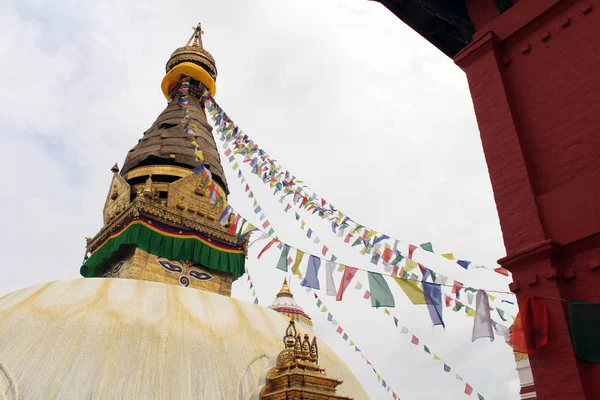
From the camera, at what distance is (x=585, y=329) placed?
359 cm

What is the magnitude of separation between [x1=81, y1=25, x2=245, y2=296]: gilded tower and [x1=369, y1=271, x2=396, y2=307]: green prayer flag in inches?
234

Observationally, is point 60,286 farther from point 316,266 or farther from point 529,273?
point 529,273

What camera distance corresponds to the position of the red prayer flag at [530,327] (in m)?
3.81

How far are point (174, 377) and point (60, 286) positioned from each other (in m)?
2.70

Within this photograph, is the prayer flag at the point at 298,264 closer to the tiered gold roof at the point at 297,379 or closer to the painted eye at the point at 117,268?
the tiered gold roof at the point at 297,379

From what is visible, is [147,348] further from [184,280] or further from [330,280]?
[184,280]

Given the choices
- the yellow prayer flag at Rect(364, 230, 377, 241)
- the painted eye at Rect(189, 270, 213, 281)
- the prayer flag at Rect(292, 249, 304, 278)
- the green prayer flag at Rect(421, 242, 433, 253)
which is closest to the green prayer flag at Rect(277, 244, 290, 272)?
the prayer flag at Rect(292, 249, 304, 278)

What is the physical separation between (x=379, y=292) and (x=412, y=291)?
1.27ft

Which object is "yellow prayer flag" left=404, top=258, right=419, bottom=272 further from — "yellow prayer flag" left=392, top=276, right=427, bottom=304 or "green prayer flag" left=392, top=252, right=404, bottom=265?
"yellow prayer flag" left=392, top=276, right=427, bottom=304

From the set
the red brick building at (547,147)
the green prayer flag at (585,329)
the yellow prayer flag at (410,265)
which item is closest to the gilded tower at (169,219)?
the yellow prayer flag at (410,265)

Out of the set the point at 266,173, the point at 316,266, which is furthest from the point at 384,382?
the point at 266,173

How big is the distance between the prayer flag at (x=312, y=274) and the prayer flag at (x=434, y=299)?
1.57 metres

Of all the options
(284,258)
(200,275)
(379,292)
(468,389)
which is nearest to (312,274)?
(284,258)

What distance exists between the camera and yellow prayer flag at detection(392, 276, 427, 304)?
536 centimetres
